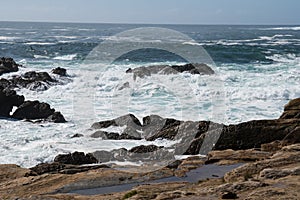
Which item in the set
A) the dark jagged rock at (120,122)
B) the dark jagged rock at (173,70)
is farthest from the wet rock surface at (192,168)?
the dark jagged rock at (173,70)

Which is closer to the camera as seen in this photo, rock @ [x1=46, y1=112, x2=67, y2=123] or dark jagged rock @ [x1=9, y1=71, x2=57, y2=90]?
rock @ [x1=46, y1=112, x2=67, y2=123]

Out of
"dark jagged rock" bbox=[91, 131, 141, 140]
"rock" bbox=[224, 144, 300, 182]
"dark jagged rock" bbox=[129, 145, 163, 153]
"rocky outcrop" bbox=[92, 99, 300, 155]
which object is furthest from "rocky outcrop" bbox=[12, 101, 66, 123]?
"rock" bbox=[224, 144, 300, 182]

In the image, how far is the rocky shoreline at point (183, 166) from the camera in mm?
6730

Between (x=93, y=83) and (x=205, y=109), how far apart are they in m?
10.1

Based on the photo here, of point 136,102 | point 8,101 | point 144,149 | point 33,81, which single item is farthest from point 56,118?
point 33,81

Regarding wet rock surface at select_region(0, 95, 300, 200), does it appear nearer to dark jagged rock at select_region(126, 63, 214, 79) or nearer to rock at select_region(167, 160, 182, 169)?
rock at select_region(167, 160, 182, 169)

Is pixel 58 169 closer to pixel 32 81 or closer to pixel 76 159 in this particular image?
pixel 76 159

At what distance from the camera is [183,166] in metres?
9.20

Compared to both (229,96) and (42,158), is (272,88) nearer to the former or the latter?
(229,96)

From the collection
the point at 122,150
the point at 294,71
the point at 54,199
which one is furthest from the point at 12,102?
the point at 294,71

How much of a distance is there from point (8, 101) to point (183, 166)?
1173 centimetres

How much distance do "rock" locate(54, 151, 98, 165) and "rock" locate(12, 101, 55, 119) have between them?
6509mm

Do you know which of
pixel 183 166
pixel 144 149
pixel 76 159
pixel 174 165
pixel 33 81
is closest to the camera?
pixel 183 166

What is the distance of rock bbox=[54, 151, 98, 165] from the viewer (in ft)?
35.7
